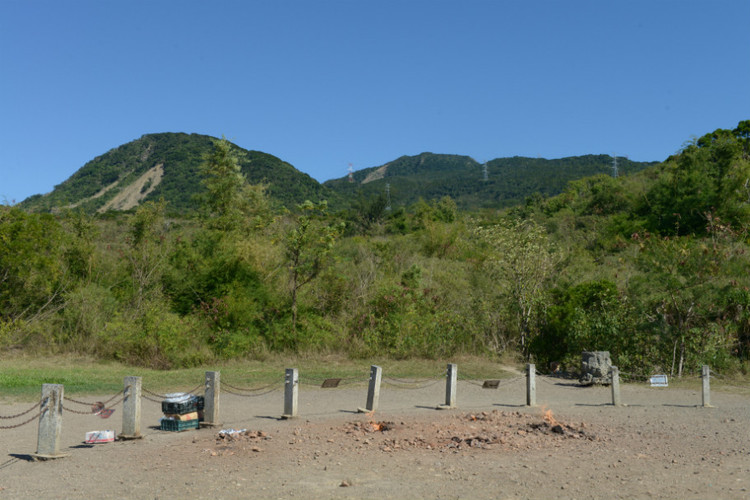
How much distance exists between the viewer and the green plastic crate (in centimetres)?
1052

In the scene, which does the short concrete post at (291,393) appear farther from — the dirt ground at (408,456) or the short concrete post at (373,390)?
the short concrete post at (373,390)

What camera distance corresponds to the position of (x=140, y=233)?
25.9 meters

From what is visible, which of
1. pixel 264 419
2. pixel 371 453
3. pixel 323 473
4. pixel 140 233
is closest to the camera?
pixel 323 473

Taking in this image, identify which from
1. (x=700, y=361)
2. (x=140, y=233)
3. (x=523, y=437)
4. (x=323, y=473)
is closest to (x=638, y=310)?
(x=700, y=361)

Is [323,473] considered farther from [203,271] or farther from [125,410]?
[203,271]

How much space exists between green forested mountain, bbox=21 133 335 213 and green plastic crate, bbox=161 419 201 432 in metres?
64.5

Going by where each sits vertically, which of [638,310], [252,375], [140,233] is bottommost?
[252,375]

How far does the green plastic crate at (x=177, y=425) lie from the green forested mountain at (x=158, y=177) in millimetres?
64473

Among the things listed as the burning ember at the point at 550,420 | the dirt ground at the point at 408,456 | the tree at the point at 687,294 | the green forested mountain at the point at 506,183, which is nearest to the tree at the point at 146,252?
the dirt ground at the point at 408,456

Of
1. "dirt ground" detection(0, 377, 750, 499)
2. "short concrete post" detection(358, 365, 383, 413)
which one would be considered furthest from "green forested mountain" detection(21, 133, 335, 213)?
"dirt ground" detection(0, 377, 750, 499)

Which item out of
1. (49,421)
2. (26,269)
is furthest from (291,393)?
(26,269)

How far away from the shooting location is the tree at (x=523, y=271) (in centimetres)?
2014

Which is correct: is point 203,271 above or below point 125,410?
above

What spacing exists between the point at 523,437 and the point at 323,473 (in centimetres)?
350
